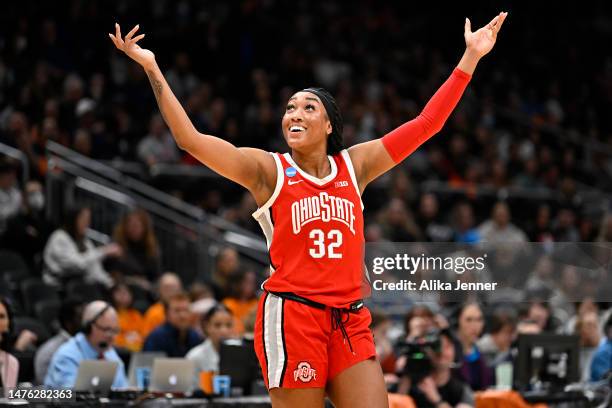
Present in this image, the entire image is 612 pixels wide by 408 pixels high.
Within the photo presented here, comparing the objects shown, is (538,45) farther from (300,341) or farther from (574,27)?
(300,341)

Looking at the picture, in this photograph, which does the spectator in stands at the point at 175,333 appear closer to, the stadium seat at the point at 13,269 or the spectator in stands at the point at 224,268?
the stadium seat at the point at 13,269

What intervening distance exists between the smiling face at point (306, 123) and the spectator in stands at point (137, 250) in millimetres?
6646

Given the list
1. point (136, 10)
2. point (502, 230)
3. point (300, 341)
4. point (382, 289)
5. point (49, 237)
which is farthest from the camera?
point (136, 10)

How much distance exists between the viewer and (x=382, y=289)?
607 cm

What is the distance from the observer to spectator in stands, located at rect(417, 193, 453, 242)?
14.2m

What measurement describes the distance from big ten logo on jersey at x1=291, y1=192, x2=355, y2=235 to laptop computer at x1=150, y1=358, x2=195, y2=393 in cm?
A: 312

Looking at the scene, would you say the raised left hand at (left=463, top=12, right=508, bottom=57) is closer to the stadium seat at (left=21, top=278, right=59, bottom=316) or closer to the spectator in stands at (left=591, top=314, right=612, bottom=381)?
the spectator in stands at (left=591, top=314, right=612, bottom=381)

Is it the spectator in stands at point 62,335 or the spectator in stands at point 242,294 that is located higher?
the spectator in stands at point 242,294

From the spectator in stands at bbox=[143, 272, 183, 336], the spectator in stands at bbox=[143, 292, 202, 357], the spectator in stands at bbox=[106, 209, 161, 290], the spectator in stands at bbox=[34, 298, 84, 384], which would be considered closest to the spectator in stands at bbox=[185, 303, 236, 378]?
the spectator in stands at bbox=[143, 292, 202, 357]

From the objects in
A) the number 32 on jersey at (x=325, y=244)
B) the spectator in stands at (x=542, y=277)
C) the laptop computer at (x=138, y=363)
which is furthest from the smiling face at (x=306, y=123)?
the laptop computer at (x=138, y=363)

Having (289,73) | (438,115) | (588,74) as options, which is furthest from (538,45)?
(438,115)

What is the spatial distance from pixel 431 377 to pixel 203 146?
13.4 ft

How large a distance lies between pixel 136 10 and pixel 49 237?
17.0 feet

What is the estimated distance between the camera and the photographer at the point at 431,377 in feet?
26.9
